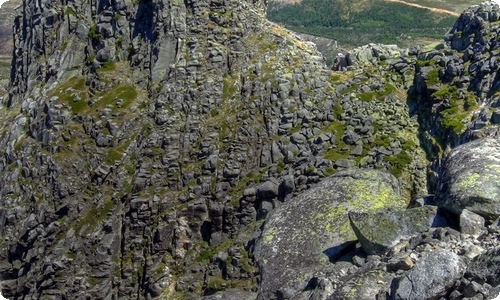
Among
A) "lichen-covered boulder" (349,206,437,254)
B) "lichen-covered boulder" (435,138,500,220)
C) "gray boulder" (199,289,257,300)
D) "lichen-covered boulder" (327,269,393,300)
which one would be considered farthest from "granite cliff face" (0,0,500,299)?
"lichen-covered boulder" (327,269,393,300)

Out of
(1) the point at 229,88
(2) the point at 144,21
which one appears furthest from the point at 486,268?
(2) the point at 144,21

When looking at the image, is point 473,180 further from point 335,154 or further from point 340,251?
point 335,154

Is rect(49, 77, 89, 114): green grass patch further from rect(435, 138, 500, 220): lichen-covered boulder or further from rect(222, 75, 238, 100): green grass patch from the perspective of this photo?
rect(435, 138, 500, 220): lichen-covered boulder

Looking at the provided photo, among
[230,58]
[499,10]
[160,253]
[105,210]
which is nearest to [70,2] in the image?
[230,58]

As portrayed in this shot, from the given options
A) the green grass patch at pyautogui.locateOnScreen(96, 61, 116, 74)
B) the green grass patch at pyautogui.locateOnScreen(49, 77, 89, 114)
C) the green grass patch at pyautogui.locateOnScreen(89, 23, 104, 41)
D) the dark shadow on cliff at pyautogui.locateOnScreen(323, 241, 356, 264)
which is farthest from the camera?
the green grass patch at pyautogui.locateOnScreen(89, 23, 104, 41)

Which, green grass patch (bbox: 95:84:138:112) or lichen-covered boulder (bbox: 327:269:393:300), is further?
green grass patch (bbox: 95:84:138:112)
